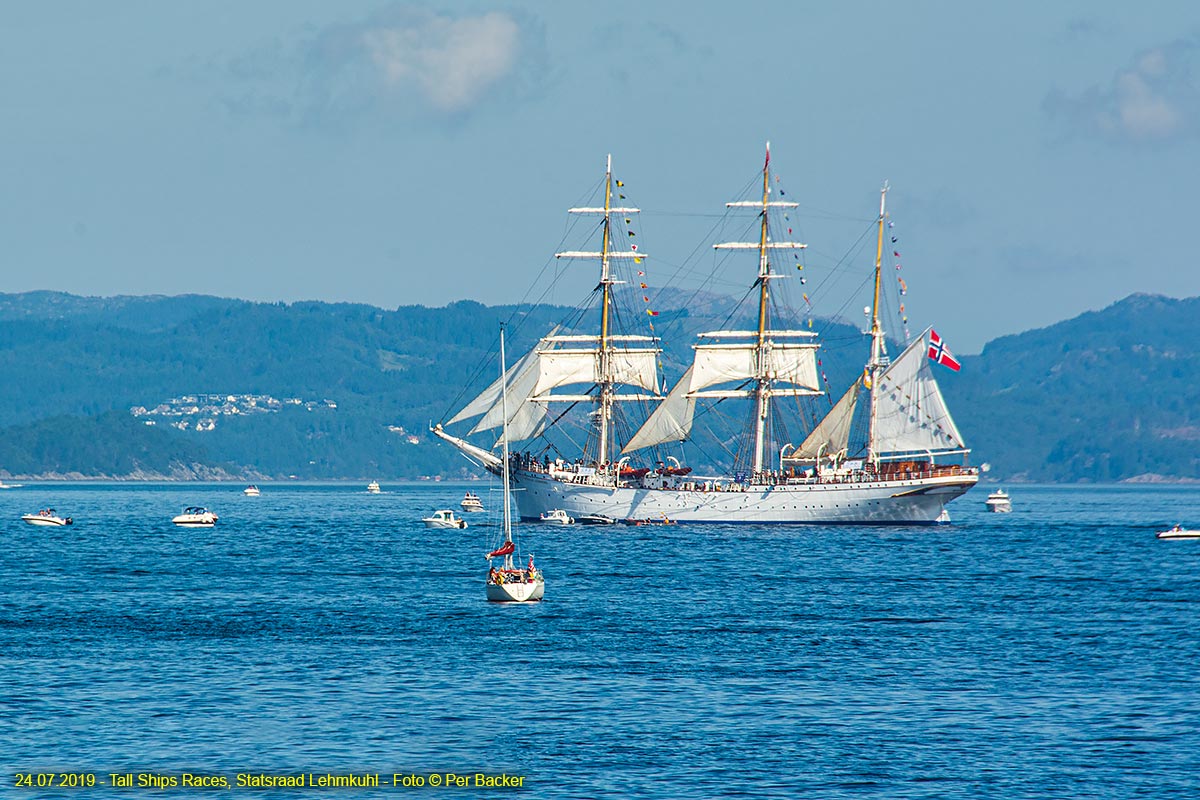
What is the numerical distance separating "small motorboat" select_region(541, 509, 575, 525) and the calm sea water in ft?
138

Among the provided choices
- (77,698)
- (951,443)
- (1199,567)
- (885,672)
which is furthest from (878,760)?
(951,443)

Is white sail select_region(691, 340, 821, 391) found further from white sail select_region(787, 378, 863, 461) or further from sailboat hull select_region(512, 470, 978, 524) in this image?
sailboat hull select_region(512, 470, 978, 524)

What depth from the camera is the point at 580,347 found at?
15300 cm

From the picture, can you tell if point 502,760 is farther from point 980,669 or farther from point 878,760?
point 980,669

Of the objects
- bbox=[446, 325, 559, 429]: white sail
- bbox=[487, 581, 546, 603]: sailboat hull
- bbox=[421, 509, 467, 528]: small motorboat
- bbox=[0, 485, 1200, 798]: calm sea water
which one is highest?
bbox=[446, 325, 559, 429]: white sail

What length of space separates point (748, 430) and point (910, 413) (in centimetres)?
1797

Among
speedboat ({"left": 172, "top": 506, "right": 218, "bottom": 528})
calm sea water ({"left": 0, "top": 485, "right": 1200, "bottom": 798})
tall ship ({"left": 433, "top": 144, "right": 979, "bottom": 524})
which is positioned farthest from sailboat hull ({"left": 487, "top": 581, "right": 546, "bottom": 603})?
speedboat ({"left": 172, "top": 506, "right": 218, "bottom": 528})

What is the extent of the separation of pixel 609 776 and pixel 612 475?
346 ft

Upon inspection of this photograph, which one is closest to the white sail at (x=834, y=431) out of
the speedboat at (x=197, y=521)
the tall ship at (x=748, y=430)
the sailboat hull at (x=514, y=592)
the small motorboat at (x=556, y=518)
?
the tall ship at (x=748, y=430)

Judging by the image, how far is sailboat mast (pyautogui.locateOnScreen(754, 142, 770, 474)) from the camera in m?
147

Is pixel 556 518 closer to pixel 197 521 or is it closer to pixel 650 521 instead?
pixel 650 521

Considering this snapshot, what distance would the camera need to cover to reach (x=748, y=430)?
15050 cm

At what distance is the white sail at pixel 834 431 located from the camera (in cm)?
13962

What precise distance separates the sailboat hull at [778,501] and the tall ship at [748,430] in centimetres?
12
